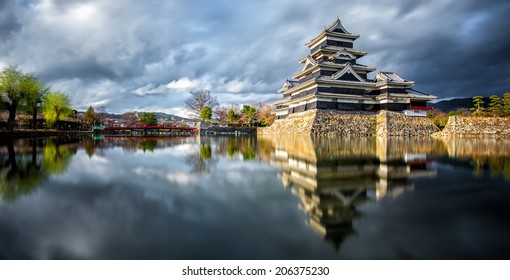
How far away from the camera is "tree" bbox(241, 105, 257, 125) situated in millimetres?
61406

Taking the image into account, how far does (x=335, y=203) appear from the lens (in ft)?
13.0

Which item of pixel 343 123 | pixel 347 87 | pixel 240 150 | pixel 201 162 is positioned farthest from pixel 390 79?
pixel 201 162

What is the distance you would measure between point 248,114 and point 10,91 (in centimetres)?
4153

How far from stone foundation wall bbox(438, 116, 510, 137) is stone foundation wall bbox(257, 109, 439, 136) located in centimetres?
400

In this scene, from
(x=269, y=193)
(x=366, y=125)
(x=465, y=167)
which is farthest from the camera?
(x=366, y=125)

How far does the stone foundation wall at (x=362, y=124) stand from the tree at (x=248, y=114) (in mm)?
28599

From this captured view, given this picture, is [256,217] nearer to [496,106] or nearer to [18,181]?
[18,181]

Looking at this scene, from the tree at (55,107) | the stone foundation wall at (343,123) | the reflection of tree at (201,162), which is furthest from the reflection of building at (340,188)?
the tree at (55,107)

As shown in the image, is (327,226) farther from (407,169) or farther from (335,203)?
(407,169)

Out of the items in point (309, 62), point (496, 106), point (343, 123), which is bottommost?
point (343, 123)

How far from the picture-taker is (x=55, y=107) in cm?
4375

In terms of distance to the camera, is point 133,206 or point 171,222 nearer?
point 171,222

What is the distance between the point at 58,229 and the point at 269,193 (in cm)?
296
